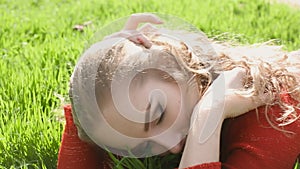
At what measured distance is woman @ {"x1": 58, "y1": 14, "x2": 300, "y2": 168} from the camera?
67.6 inches

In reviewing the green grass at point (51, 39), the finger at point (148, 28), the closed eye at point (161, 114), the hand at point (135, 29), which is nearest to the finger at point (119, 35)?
the hand at point (135, 29)

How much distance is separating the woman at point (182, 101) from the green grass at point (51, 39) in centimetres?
42

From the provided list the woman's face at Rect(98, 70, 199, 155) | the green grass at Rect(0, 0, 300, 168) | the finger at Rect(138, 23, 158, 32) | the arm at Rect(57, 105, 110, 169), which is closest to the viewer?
the woman's face at Rect(98, 70, 199, 155)

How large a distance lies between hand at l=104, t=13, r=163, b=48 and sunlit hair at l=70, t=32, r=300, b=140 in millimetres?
23

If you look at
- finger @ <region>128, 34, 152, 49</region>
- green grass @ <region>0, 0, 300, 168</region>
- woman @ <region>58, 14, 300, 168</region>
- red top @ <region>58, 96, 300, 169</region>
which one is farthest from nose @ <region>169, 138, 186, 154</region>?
green grass @ <region>0, 0, 300, 168</region>

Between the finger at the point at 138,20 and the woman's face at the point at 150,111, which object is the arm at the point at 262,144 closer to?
the woman's face at the point at 150,111

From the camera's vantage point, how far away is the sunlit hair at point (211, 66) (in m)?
1.73

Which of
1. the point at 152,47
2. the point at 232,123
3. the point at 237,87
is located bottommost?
the point at 232,123

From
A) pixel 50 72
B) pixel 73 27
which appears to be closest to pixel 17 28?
pixel 73 27

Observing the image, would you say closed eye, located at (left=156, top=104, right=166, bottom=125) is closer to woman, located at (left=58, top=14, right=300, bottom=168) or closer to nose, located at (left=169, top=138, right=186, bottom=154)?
woman, located at (left=58, top=14, right=300, bottom=168)

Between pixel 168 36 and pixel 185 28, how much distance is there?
0.06 m

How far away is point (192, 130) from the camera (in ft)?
5.76

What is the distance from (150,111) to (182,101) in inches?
4.0

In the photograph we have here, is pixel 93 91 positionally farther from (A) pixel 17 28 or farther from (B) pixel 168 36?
(A) pixel 17 28
